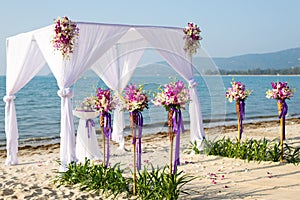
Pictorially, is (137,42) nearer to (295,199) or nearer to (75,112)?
(75,112)

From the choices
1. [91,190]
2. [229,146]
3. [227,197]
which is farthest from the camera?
[229,146]

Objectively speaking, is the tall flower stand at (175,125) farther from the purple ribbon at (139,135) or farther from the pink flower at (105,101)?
the pink flower at (105,101)

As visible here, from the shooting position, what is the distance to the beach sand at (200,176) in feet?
17.7

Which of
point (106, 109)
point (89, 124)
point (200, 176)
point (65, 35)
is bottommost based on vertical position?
point (200, 176)

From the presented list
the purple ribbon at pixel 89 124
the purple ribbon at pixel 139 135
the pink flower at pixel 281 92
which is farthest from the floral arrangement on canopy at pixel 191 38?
the purple ribbon at pixel 139 135

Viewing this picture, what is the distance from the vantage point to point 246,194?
18.2ft

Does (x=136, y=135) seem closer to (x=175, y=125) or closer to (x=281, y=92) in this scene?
(x=175, y=125)

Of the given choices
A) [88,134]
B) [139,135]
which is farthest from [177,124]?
[88,134]

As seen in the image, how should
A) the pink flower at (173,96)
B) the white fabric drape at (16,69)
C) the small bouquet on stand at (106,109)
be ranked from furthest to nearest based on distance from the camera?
the white fabric drape at (16,69) < the small bouquet on stand at (106,109) < the pink flower at (173,96)

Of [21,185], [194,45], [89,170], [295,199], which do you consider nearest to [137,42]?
→ [194,45]

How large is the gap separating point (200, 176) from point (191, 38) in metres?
2.66

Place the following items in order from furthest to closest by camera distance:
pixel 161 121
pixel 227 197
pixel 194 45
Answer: pixel 194 45 → pixel 227 197 → pixel 161 121

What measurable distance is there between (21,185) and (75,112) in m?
1.39

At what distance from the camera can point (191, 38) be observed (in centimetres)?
789
